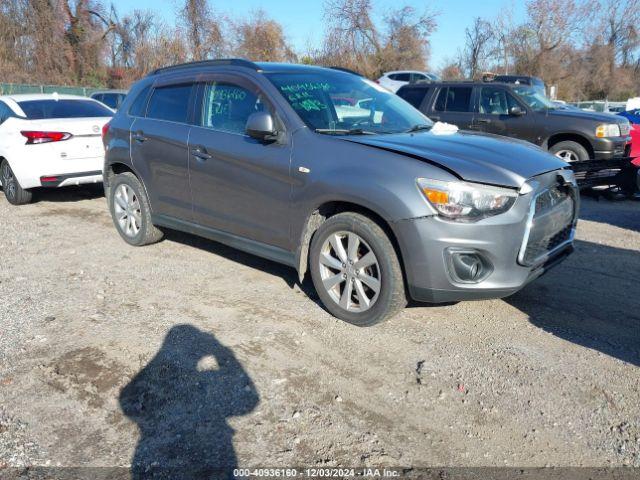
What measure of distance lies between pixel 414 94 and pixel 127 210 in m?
6.53

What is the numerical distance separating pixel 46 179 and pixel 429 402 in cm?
659

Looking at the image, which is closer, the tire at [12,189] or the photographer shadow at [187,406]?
the photographer shadow at [187,406]

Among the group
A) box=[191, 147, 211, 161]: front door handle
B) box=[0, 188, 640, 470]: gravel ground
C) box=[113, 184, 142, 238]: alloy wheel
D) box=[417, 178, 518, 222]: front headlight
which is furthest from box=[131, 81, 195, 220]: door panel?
box=[417, 178, 518, 222]: front headlight

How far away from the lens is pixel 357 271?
3990mm

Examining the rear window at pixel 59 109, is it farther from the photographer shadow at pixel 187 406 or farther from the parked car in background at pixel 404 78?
the parked car in background at pixel 404 78

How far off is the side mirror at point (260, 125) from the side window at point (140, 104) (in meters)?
2.03

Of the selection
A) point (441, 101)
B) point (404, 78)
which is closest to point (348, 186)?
point (441, 101)

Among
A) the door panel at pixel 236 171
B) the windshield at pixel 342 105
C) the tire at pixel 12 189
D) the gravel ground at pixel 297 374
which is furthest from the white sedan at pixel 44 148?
the windshield at pixel 342 105

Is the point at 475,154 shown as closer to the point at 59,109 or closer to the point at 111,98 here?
the point at 59,109

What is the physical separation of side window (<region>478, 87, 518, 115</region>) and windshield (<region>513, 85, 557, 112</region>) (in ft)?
0.65

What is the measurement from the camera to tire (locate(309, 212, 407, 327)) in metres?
3.80

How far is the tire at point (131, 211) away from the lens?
5.87 metres

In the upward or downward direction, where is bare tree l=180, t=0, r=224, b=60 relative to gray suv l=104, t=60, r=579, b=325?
upward

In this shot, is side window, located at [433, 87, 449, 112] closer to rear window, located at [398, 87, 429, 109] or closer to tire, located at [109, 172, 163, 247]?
rear window, located at [398, 87, 429, 109]
